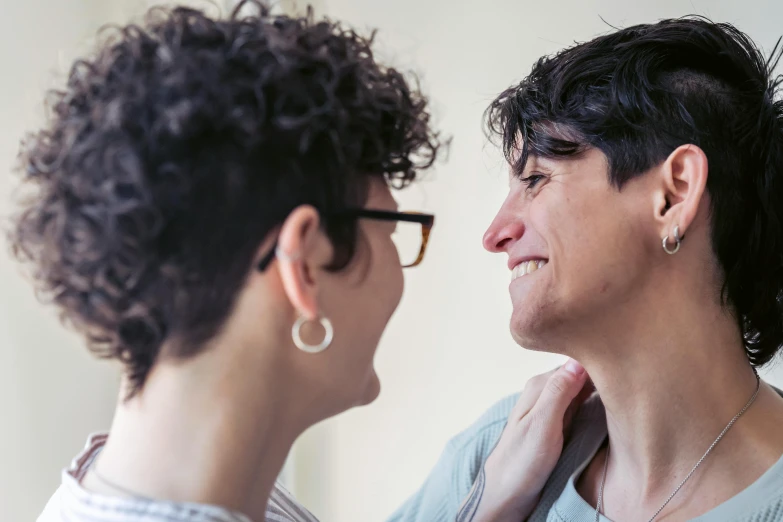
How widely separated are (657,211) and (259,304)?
2.29ft

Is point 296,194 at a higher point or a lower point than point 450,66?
lower

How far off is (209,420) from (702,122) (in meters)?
0.89

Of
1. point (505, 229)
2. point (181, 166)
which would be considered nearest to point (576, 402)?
point (505, 229)

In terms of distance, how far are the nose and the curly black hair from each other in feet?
1.78

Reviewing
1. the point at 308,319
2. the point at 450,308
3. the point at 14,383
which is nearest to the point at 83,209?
the point at 308,319

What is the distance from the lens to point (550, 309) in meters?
1.13

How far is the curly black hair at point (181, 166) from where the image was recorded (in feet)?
2.11

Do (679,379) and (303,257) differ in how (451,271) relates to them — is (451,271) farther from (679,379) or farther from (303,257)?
(303,257)

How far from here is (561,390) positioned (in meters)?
1.26

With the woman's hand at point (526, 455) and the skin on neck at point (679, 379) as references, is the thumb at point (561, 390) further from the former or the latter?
the skin on neck at point (679, 379)

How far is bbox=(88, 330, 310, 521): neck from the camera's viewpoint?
0.69m

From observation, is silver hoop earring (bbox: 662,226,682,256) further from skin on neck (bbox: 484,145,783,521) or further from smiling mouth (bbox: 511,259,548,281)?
smiling mouth (bbox: 511,259,548,281)

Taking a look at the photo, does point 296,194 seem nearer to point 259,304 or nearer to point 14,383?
point 259,304

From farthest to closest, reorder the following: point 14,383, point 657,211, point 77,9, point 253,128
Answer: point 77,9 → point 14,383 → point 657,211 → point 253,128
